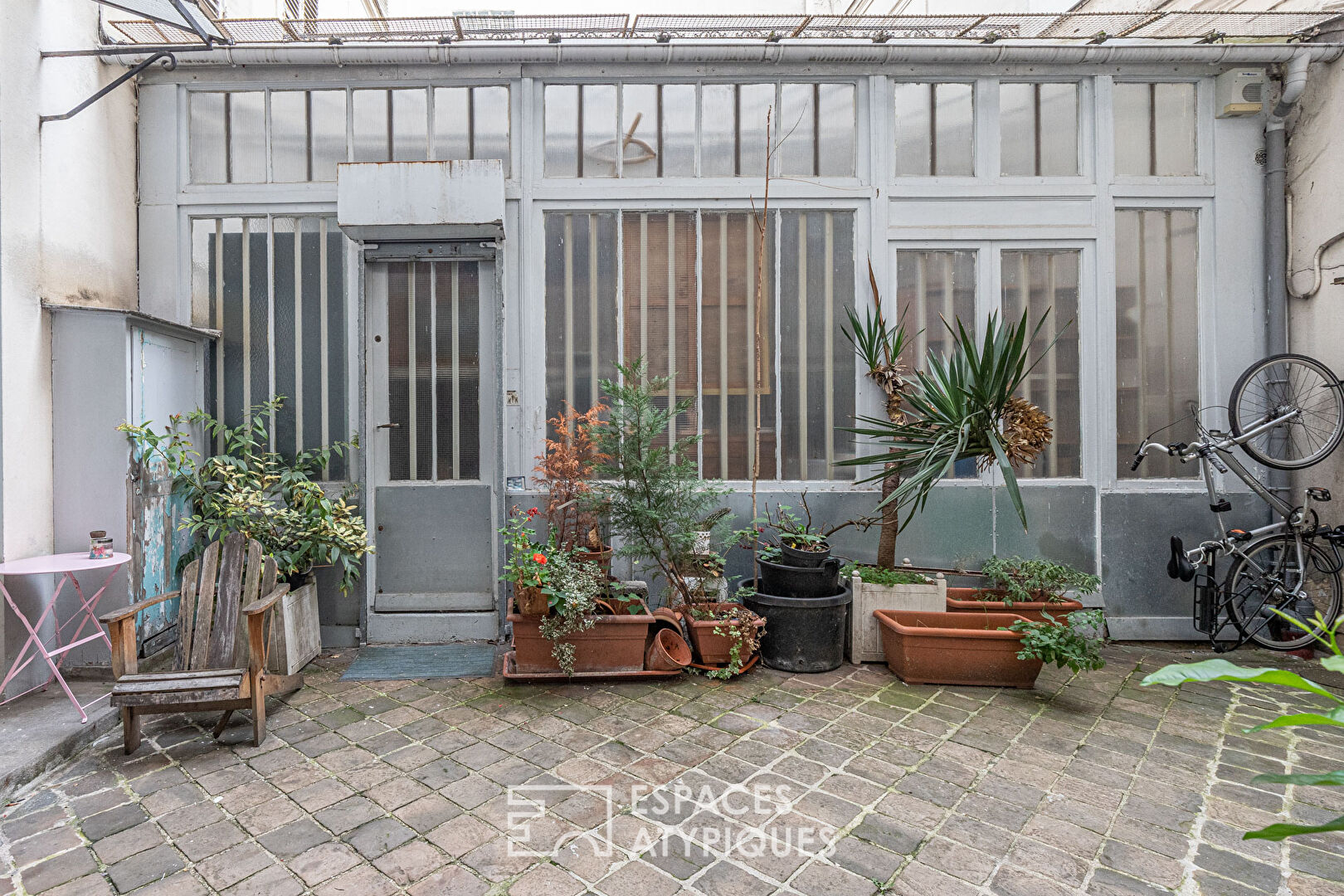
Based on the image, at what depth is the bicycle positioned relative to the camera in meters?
4.33

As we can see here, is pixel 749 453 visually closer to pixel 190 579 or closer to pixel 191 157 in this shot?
pixel 190 579

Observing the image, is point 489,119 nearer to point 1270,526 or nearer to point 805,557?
point 805,557

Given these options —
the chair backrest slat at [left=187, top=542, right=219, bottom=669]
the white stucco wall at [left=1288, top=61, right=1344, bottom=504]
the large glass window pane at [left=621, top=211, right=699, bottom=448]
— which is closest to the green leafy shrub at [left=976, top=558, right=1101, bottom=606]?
the white stucco wall at [left=1288, top=61, right=1344, bottom=504]

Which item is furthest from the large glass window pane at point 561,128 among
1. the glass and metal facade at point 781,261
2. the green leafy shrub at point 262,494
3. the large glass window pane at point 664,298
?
the green leafy shrub at point 262,494

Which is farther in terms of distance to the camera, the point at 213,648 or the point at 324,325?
the point at 324,325

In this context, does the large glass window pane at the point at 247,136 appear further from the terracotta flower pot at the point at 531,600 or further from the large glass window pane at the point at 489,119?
the terracotta flower pot at the point at 531,600

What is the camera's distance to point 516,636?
3.77m

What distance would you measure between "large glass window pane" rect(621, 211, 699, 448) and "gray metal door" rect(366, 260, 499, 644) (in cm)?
99

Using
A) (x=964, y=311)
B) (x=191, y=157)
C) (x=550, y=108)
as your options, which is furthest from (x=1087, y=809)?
(x=191, y=157)

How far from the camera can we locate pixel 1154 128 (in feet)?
15.6

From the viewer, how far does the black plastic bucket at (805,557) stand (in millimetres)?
3959

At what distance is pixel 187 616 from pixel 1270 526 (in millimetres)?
6514

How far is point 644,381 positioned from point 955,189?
102 inches

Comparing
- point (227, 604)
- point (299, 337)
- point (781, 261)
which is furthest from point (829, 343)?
point (227, 604)
